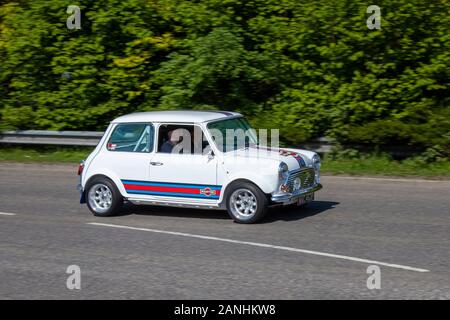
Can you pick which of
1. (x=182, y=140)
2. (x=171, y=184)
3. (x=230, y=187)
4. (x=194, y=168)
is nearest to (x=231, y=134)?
(x=182, y=140)

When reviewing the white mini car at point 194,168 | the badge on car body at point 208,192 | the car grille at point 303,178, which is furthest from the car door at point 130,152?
the car grille at point 303,178

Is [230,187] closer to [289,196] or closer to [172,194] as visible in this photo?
[289,196]

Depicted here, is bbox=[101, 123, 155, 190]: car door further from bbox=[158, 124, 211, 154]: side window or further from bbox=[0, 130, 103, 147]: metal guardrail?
bbox=[0, 130, 103, 147]: metal guardrail

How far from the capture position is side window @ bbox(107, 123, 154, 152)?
12.5m

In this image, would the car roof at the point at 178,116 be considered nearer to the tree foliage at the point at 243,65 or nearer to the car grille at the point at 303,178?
the car grille at the point at 303,178

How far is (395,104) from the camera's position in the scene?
18.3 meters

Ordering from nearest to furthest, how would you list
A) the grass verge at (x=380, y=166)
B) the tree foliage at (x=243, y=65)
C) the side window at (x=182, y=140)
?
the side window at (x=182, y=140)
the grass verge at (x=380, y=166)
the tree foliage at (x=243, y=65)

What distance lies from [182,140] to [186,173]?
0.59m

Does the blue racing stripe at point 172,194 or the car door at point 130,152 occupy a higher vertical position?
the car door at point 130,152

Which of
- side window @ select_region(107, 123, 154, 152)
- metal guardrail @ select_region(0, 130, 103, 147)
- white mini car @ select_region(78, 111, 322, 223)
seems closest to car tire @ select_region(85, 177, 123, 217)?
white mini car @ select_region(78, 111, 322, 223)

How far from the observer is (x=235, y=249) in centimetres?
1022

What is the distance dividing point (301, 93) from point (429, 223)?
808 cm

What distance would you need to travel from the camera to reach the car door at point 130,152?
40.7 ft

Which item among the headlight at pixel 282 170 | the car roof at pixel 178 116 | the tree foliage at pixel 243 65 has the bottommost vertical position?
the headlight at pixel 282 170
